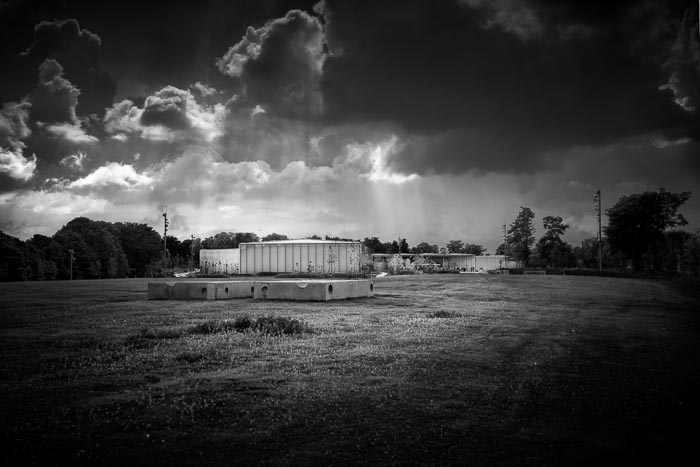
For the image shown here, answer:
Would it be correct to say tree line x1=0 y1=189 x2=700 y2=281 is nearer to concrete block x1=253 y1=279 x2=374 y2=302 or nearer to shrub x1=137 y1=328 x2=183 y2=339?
concrete block x1=253 y1=279 x2=374 y2=302

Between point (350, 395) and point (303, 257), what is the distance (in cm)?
6741

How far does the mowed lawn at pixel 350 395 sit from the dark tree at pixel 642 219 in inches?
3205

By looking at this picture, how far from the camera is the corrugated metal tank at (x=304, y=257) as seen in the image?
245ft

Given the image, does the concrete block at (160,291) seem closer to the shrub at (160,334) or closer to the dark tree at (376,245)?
the shrub at (160,334)

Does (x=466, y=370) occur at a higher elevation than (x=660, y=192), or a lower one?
lower

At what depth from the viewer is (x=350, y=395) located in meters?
8.61

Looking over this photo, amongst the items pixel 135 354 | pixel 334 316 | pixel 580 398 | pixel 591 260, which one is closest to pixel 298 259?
pixel 334 316

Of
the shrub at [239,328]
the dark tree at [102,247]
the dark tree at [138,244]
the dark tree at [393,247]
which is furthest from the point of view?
the dark tree at [393,247]

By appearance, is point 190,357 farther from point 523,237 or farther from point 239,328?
point 523,237

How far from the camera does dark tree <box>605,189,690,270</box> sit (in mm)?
87562

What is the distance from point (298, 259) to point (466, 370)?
6595 centimetres

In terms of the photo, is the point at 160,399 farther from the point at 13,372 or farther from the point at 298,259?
the point at 298,259

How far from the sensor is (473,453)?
604 centimetres

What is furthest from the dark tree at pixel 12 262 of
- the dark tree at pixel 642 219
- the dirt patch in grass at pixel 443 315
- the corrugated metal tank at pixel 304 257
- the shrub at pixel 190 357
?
the dark tree at pixel 642 219
